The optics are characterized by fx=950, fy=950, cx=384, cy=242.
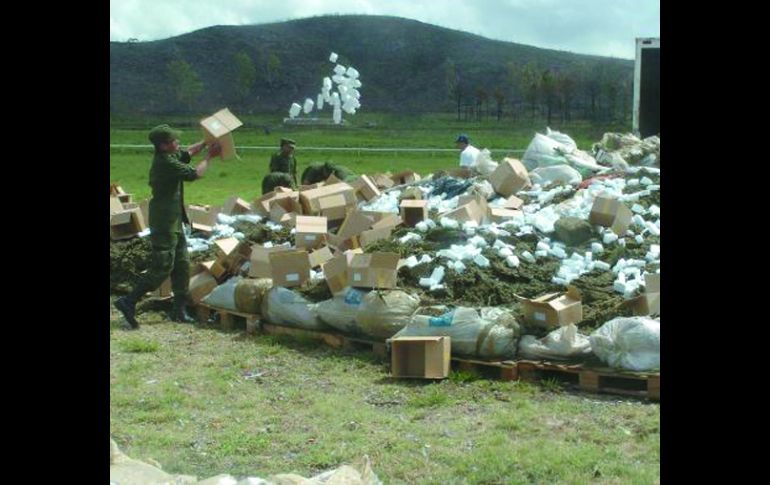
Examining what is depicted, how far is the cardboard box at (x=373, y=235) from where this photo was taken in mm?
8359

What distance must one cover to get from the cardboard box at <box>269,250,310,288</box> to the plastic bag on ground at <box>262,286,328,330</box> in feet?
0.23

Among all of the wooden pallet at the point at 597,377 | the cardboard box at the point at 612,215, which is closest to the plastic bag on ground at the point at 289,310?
the wooden pallet at the point at 597,377

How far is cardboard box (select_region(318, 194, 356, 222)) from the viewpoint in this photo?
9430 millimetres

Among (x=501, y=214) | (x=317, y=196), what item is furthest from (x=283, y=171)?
(x=501, y=214)

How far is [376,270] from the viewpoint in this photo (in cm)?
681

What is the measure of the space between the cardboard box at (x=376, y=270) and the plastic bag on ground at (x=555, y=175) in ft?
13.1

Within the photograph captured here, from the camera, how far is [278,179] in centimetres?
1269

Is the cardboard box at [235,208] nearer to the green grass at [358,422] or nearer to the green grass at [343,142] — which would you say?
the green grass at [358,422]

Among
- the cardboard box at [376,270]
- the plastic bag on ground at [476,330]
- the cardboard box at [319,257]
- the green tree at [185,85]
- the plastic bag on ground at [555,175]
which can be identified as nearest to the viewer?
the plastic bag on ground at [476,330]

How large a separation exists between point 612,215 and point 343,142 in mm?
29911

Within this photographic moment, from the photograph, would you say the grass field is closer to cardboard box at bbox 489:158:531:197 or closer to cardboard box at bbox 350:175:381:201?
cardboard box at bbox 350:175:381:201
